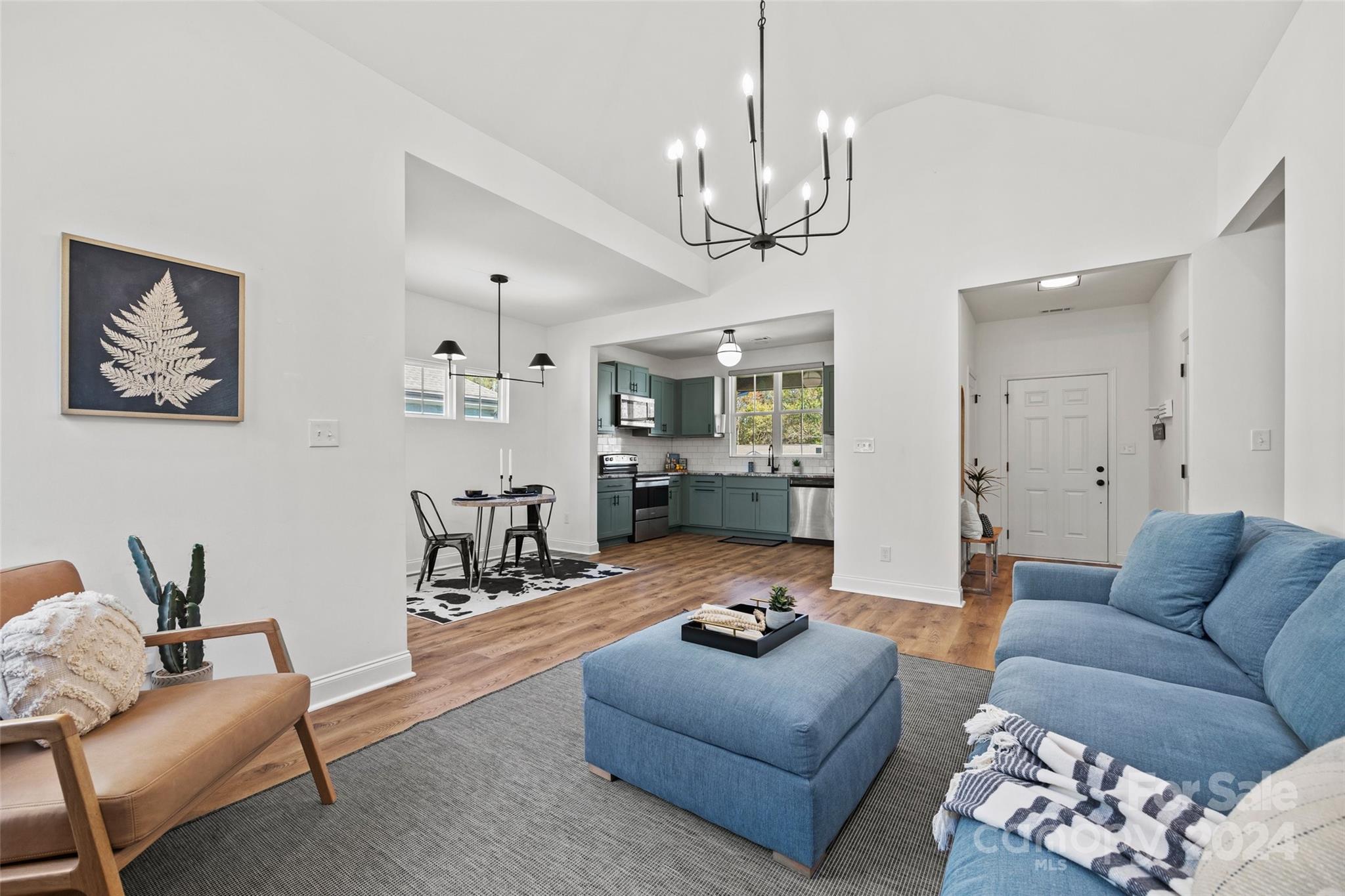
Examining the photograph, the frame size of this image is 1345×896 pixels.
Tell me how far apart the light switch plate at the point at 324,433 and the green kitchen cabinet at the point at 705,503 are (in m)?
5.50

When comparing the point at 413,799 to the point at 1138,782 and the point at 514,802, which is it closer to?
the point at 514,802

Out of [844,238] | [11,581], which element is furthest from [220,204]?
[844,238]

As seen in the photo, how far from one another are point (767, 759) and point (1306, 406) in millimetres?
2521

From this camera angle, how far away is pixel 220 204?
2320 mm

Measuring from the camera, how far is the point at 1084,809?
1036 millimetres

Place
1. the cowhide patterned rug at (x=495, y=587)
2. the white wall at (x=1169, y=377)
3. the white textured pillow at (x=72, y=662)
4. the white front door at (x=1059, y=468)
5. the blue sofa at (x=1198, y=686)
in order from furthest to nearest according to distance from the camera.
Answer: the white front door at (x=1059, y=468), the cowhide patterned rug at (x=495, y=587), the white wall at (x=1169, y=377), the white textured pillow at (x=72, y=662), the blue sofa at (x=1198, y=686)

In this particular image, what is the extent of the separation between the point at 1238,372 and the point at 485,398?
6015 millimetres

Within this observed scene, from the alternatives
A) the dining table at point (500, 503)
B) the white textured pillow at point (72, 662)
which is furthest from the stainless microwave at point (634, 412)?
the white textured pillow at point (72, 662)

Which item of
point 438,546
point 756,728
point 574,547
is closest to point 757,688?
point 756,728

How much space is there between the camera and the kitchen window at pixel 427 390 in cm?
545

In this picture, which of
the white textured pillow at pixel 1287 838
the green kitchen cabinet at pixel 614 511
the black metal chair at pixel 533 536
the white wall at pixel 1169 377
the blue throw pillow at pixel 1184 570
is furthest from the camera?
the green kitchen cabinet at pixel 614 511

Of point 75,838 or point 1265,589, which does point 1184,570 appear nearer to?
point 1265,589

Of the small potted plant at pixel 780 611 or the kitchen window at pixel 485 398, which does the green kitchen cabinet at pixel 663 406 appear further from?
the small potted plant at pixel 780 611

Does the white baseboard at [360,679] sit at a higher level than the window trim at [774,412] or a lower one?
lower
